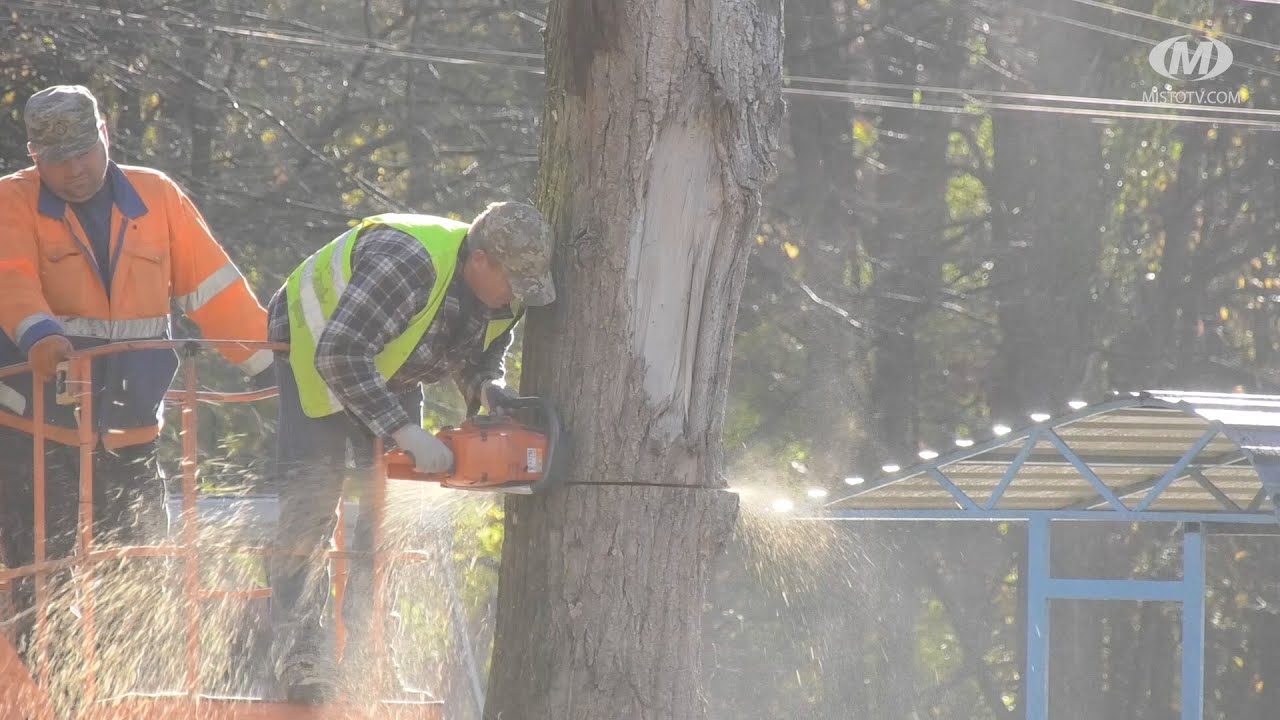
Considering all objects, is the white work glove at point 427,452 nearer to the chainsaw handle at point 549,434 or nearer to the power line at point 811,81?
the chainsaw handle at point 549,434

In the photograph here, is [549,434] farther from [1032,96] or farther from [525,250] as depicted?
[1032,96]

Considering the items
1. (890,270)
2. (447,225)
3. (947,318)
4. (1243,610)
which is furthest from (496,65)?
(1243,610)

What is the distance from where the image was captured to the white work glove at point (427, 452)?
424 cm

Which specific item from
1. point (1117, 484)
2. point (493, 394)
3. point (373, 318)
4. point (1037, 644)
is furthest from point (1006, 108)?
point (373, 318)

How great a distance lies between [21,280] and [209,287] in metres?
0.68

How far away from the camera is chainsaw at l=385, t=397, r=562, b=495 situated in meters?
4.07

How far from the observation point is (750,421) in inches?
615

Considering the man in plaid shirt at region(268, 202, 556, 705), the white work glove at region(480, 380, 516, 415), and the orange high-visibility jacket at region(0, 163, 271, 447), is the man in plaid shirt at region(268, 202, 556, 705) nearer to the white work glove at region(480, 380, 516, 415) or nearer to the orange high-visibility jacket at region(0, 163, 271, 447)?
the white work glove at region(480, 380, 516, 415)

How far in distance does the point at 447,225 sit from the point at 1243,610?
17.3 m

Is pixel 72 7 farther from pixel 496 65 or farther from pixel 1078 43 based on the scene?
pixel 1078 43

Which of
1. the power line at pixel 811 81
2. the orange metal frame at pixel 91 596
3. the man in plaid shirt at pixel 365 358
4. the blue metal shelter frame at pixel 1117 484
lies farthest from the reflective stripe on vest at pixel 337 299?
the power line at pixel 811 81

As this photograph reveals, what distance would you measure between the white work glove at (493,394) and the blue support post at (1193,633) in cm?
557

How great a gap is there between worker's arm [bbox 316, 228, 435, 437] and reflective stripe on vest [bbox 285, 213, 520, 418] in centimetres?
5

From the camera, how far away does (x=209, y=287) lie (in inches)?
200
